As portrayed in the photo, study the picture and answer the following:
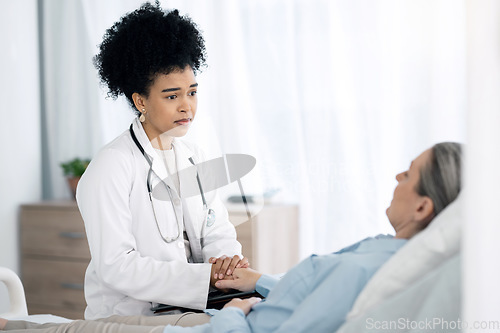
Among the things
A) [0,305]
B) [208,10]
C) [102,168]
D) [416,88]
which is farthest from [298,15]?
[0,305]

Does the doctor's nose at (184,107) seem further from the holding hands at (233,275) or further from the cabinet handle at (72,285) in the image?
the cabinet handle at (72,285)

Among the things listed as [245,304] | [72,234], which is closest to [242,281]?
[245,304]

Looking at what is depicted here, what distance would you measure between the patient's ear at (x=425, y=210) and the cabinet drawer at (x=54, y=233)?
2341 mm

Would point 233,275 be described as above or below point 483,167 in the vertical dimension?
below

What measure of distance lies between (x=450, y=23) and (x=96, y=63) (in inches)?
64.6

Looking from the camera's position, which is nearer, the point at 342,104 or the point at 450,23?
the point at 450,23

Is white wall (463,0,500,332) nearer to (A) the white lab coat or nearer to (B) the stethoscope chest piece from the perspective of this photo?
(A) the white lab coat

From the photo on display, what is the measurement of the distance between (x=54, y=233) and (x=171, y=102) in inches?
71.6

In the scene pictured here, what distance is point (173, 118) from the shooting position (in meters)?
1.76

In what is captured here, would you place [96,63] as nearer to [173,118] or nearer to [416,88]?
[173,118]

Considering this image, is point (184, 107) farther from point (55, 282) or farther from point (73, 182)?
point (55, 282)

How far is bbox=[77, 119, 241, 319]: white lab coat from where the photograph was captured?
158 centimetres

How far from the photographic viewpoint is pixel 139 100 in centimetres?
181

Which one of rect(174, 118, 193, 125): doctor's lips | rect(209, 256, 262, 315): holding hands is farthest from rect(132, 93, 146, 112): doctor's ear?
rect(209, 256, 262, 315): holding hands
